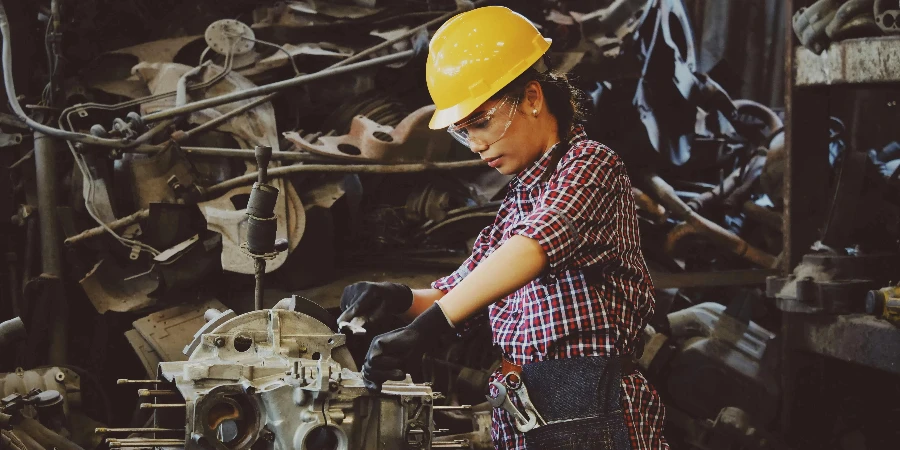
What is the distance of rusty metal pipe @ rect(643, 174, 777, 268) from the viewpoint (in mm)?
4590

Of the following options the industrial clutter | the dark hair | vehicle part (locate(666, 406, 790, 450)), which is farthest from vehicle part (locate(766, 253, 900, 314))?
the dark hair

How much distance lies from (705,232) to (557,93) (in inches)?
112

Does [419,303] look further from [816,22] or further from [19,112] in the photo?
[19,112]

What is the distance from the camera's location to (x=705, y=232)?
15.1ft

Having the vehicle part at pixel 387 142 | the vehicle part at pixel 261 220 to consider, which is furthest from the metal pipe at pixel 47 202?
the vehicle part at pixel 261 220

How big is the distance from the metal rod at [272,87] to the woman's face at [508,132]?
2.19 meters

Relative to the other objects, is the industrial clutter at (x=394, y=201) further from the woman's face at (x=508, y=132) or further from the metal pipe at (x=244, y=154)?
the woman's face at (x=508, y=132)

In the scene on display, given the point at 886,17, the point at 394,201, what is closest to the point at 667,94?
A: the point at 394,201

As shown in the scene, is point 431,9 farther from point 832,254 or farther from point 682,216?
point 832,254

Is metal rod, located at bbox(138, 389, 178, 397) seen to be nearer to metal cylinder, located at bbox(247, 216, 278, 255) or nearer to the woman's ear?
metal cylinder, located at bbox(247, 216, 278, 255)

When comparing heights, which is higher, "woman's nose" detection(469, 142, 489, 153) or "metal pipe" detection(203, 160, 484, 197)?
"woman's nose" detection(469, 142, 489, 153)

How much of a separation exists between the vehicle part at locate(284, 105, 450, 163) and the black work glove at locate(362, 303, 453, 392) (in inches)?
92.4

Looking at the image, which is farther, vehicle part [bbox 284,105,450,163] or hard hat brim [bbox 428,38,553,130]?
vehicle part [bbox 284,105,450,163]

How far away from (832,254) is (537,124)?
7.59 feet
